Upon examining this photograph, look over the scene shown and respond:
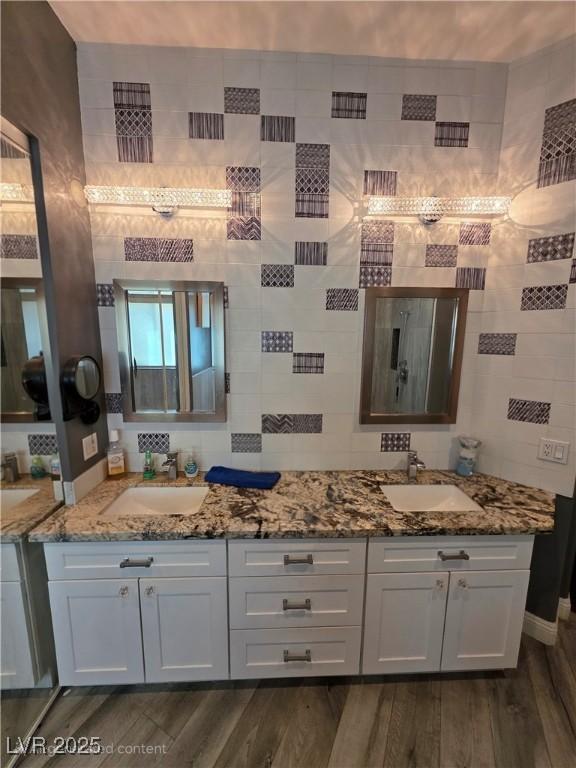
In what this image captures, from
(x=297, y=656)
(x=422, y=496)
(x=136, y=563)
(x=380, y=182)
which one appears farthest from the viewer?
(x=422, y=496)

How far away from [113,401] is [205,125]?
55.9 inches

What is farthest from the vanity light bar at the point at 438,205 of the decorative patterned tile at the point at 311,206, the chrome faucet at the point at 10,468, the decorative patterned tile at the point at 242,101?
the chrome faucet at the point at 10,468

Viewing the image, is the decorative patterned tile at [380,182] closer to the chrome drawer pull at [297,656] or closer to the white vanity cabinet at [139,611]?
the white vanity cabinet at [139,611]

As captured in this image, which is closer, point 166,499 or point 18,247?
point 18,247

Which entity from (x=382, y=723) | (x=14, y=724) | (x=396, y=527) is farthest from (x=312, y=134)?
(x=14, y=724)

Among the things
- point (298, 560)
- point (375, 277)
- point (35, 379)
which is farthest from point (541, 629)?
point (35, 379)

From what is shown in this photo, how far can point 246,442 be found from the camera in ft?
5.78

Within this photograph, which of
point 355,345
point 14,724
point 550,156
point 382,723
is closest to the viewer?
point 14,724

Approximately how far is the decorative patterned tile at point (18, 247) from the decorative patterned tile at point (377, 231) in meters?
1.42

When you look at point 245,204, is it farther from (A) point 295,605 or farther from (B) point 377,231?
(A) point 295,605

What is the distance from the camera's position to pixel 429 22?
4.39 feet

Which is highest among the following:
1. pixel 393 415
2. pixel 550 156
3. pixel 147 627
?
pixel 550 156

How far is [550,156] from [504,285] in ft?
1.87

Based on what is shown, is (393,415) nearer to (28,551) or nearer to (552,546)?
(552,546)
